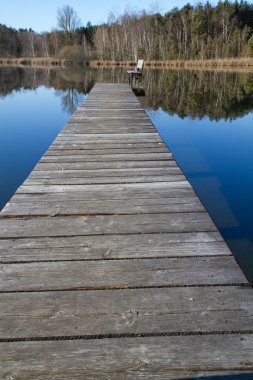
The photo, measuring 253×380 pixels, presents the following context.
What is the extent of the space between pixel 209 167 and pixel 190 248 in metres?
4.73

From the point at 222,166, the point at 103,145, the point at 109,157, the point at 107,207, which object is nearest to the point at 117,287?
the point at 107,207

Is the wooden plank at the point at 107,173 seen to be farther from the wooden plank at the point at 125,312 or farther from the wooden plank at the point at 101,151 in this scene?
the wooden plank at the point at 125,312

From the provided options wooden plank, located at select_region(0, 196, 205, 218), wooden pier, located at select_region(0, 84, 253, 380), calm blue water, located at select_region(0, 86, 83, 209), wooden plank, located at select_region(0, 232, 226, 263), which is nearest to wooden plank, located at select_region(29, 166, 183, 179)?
wooden pier, located at select_region(0, 84, 253, 380)

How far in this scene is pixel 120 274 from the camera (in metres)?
1.64

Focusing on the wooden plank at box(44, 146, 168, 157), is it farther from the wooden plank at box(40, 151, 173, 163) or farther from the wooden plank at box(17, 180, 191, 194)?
the wooden plank at box(17, 180, 191, 194)

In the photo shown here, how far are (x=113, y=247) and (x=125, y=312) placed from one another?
1.76 feet

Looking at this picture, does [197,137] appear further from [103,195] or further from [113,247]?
[113,247]

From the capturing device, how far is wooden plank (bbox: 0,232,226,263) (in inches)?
70.8

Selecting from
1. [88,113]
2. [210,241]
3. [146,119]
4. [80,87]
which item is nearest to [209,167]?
[146,119]

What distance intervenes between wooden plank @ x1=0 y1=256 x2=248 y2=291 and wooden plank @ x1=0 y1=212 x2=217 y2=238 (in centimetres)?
33

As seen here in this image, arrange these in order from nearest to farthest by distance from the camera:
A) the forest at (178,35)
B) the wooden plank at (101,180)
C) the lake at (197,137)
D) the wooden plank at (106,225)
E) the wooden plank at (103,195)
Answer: the wooden plank at (106,225), the wooden plank at (103,195), the wooden plank at (101,180), the lake at (197,137), the forest at (178,35)

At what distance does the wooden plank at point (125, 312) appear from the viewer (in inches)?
50.8

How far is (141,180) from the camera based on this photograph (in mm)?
2980

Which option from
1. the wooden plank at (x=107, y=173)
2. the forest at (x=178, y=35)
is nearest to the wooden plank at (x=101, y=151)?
the wooden plank at (x=107, y=173)
